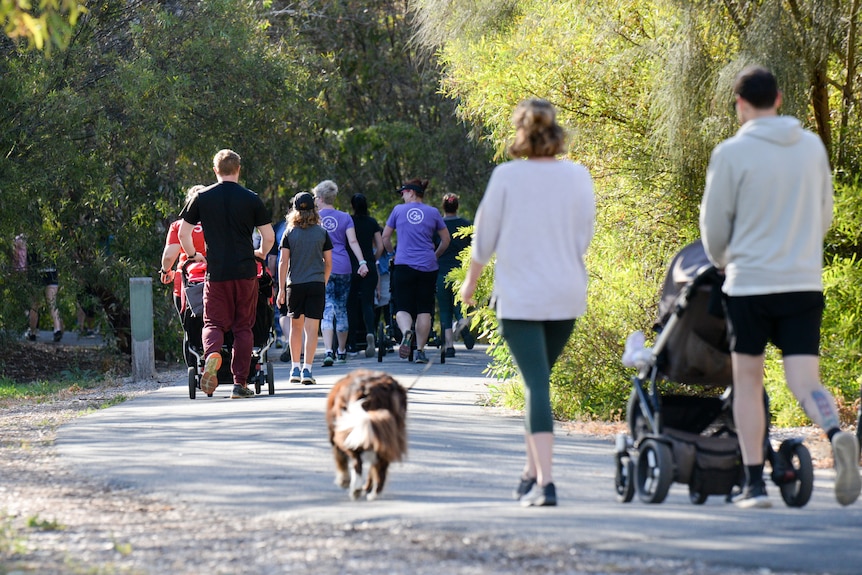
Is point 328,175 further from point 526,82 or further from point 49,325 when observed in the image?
point 526,82

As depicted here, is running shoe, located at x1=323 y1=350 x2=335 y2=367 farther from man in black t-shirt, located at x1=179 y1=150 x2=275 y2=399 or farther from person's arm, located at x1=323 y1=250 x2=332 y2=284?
man in black t-shirt, located at x1=179 y1=150 x2=275 y2=399

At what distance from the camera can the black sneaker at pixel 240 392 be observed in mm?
11906

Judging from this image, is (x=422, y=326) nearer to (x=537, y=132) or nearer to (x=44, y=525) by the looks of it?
(x=537, y=132)

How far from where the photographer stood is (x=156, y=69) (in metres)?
16.3

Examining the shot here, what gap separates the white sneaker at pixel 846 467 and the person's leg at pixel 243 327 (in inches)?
253

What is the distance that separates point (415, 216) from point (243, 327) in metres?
3.98

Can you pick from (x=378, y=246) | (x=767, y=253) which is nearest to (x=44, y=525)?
(x=767, y=253)

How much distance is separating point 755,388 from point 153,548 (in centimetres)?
279

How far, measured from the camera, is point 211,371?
11.5 m

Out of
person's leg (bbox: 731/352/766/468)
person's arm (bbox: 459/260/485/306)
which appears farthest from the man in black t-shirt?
person's leg (bbox: 731/352/766/468)

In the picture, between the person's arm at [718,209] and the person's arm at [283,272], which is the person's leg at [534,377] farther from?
the person's arm at [283,272]

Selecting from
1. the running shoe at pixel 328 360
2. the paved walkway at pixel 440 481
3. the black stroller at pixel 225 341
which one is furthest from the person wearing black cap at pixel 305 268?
the running shoe at pixel 328 360

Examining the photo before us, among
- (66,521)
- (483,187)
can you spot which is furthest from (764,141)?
(483,187)

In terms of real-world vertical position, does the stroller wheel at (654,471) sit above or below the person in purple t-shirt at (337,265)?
below
